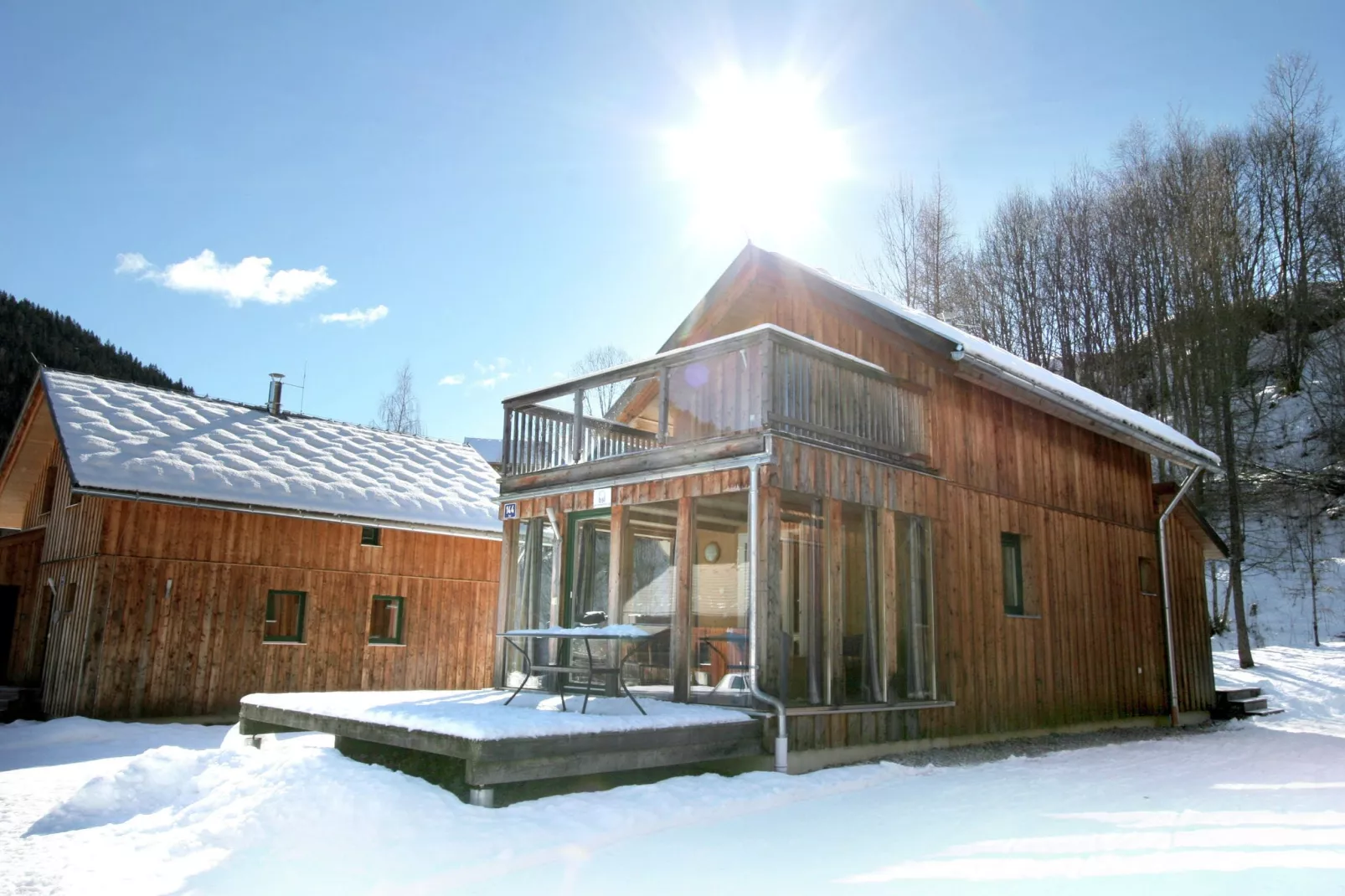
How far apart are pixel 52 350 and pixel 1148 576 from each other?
31.7 m

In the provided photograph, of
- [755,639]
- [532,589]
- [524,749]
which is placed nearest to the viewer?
[524,749]

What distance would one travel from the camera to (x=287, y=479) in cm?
1466

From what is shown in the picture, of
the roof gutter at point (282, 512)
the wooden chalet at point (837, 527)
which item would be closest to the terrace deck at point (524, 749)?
the wooden chalet at point (837, 527)

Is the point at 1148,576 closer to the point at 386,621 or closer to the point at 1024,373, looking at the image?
the point at 1024,373

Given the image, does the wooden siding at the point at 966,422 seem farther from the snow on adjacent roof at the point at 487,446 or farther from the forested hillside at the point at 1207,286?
the snow on adjacent roof at the point at 487,446

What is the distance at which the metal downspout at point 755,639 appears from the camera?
7.96 m

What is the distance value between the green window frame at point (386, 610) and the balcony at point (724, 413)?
5.34 m

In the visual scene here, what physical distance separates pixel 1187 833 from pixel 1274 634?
64.7ft

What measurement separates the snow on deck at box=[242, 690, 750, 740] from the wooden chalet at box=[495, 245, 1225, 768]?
0.61 m

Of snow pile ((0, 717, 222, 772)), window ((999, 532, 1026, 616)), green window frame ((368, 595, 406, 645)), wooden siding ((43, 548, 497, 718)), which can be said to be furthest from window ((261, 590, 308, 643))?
window ((999, 532, 1026, 616))

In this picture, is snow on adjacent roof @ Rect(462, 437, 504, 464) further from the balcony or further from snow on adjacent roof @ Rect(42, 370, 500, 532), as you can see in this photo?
the balcony

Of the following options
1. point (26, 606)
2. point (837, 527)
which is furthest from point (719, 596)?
point (26, 606)

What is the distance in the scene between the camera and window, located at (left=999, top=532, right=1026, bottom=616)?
37.3 ft

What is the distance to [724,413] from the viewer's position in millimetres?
9203
